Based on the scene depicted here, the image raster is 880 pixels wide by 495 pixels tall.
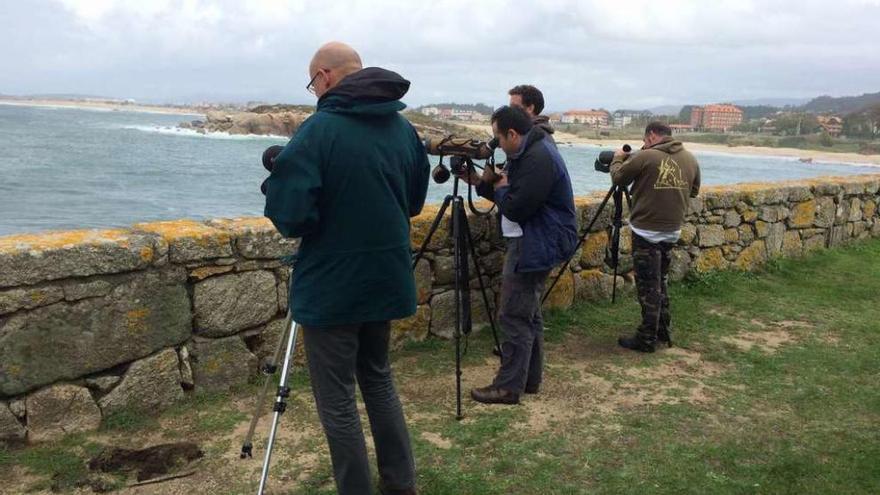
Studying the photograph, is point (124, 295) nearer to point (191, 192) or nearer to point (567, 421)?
point (567, 421)

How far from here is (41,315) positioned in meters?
3.28

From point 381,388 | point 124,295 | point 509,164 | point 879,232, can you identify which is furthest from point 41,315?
point 879,232

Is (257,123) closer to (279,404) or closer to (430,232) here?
(430,232)

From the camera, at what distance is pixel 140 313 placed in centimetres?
354

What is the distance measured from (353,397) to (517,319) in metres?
1.49

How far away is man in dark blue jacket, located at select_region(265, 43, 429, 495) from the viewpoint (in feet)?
7.80

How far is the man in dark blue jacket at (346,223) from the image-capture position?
2377 millimetres

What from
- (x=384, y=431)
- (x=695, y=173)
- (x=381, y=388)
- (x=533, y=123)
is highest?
(x=533, y=123)

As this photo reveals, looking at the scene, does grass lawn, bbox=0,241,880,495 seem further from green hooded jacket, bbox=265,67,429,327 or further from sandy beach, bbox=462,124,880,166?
sandy beach, bbox=462,124,880,166

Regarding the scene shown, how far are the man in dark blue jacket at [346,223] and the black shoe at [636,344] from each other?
2.69 m

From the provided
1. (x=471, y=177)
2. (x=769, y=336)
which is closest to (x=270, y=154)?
(x=471, y=177)

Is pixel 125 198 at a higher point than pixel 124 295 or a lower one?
lower

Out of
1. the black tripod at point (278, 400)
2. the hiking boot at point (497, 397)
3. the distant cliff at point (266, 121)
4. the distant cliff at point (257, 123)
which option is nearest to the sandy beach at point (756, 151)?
the distant cliff at point (266, 121)

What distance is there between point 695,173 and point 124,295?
3707mm
